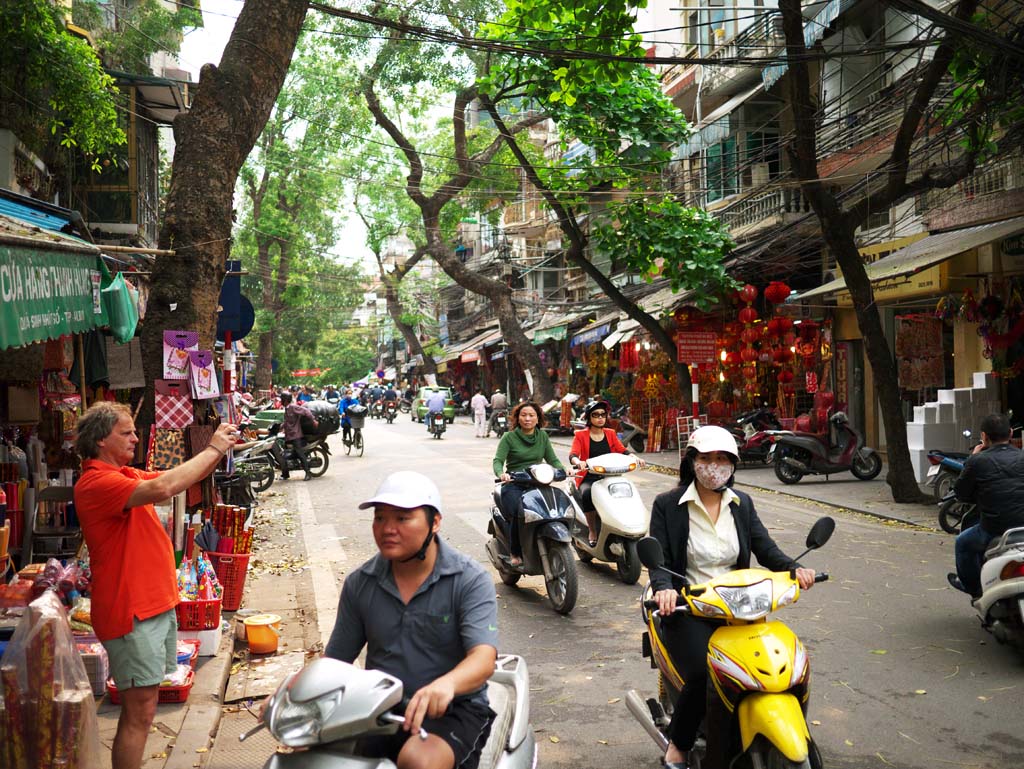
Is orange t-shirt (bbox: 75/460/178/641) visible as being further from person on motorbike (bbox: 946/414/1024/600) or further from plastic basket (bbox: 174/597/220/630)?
person on motorbike (bbox: 946/414/1024/600)

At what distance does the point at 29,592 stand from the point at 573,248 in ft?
57.2

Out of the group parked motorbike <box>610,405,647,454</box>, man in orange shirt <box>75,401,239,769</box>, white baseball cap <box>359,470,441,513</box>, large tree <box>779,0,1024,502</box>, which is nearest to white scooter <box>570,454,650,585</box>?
man in orange shirt <box>75,401,239,769</box>

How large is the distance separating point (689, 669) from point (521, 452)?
4752 millimetres

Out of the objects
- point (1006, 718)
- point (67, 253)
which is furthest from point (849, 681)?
point (67, 253)

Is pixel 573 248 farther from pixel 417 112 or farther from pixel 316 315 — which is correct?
pixel 316 315

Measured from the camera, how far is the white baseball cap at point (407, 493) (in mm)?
2918

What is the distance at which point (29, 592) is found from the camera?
5.19 m

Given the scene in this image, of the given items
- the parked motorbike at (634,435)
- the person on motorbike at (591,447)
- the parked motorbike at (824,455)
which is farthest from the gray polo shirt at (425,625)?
the parked motorbike at (634,435)

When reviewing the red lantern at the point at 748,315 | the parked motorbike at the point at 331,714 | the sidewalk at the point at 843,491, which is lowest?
the sidewalk at the point at 843,491

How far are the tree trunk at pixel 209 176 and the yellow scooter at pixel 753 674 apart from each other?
4886 millimetres

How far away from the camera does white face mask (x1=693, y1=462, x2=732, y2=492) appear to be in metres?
4.06

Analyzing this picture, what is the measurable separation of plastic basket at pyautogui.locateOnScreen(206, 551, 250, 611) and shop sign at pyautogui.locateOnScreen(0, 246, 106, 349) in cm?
227

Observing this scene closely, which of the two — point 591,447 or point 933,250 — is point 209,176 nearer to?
point 591,447

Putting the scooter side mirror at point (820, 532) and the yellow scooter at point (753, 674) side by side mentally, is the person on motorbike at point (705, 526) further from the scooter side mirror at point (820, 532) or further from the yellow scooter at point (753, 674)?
the yellow scooter at point (753, 674)
